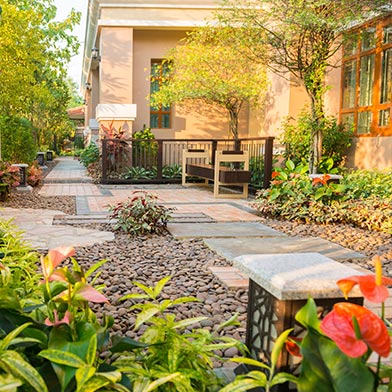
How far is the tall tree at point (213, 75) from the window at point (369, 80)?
2.26 meters

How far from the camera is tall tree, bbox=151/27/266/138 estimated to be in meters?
11.2

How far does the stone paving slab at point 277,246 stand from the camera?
433cm

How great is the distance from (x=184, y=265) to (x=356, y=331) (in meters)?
2.84

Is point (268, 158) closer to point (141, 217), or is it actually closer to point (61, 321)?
point (141, 217)

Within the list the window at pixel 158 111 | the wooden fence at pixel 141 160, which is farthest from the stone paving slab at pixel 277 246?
the window at pixel 158 111

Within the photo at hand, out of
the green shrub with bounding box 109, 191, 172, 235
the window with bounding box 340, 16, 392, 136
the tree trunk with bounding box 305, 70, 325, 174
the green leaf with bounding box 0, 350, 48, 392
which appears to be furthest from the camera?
the window with bounding box 340, 16, 392, 136

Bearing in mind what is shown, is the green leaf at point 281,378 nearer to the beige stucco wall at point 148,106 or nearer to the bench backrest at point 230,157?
the bench backrest at point 230,157

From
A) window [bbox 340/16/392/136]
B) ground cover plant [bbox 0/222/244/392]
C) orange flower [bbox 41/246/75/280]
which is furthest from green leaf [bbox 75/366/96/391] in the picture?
window [bbox 340/16/392/136]

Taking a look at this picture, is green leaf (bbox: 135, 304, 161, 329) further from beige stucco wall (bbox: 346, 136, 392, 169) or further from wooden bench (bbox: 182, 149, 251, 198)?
beige stucco wall (bbox: 346, 136, 392, 169)

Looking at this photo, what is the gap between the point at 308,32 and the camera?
7.93 meters

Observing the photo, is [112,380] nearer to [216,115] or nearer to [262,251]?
[262,251]

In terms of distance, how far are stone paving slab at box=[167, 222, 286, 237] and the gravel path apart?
0.20m

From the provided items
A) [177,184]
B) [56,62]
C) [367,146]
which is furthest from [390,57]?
[56,62]

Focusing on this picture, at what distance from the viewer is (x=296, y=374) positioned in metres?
1.55
